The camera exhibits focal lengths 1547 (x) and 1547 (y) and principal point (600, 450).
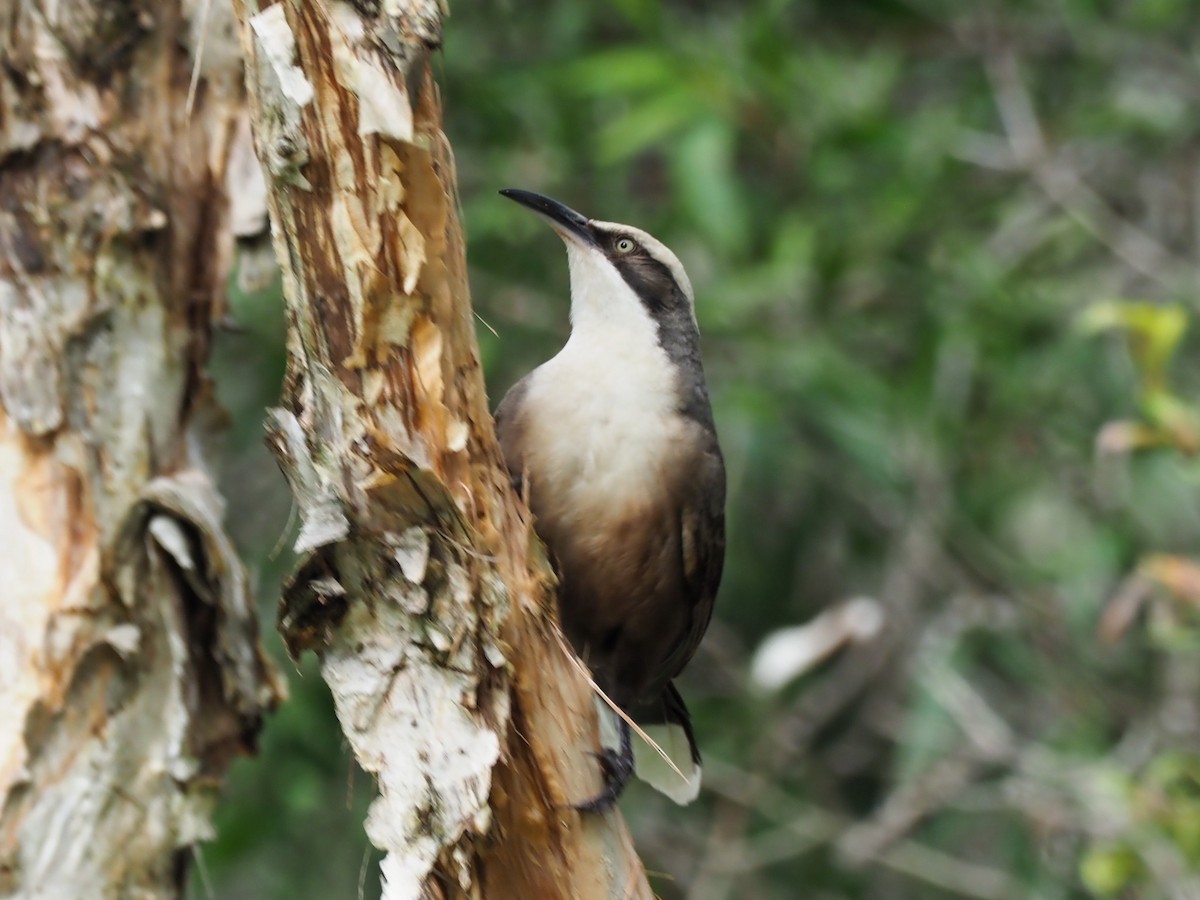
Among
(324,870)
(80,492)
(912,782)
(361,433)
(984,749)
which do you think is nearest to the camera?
(361,433)

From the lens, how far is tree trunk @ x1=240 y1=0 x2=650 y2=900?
279 cm

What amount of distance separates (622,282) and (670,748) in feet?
4.60

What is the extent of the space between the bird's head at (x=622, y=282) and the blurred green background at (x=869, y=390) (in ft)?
5.67

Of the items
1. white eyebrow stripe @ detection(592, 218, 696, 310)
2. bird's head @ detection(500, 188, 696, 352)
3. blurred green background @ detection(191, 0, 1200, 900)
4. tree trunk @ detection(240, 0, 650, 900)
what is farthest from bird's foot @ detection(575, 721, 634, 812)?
blurred green background @ detection(191, 0, 1200, 900)

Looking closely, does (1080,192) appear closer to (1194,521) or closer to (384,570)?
(1194,521)

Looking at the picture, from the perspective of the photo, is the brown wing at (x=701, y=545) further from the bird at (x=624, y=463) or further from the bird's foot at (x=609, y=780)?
the bird's foot at (x=609, y=780)

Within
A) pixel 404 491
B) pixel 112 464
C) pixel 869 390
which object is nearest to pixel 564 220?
pixel 112 464

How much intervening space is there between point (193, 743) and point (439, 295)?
Answer: 59.5 inches

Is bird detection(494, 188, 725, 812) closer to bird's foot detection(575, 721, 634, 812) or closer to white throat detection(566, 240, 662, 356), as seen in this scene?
white throat detection(566, 240, 662, 356)

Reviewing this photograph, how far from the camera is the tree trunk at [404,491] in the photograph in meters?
2.79

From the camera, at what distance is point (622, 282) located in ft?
13.7

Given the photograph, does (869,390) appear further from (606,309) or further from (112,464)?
(112,464)

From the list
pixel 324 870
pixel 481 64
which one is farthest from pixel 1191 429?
pixel 324 870

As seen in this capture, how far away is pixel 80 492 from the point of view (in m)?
3.68
